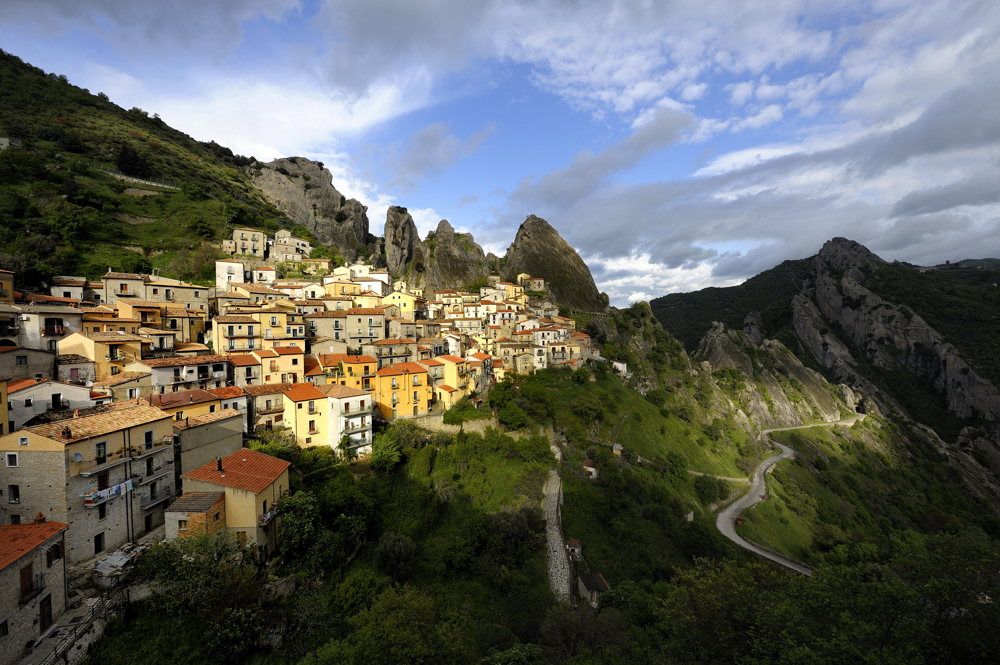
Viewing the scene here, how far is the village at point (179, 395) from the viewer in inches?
574

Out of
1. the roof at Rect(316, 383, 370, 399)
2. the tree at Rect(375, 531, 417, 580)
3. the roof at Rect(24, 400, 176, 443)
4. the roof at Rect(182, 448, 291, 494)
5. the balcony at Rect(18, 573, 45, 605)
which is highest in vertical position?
the roof at Rect(24, 400, 176, 443)

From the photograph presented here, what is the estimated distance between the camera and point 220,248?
56750 millimetres

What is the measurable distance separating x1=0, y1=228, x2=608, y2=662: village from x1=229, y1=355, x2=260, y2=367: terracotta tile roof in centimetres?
28

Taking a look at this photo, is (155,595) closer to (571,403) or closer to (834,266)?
(571,403)

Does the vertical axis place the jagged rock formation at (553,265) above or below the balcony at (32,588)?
above

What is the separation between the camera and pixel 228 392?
25.9m

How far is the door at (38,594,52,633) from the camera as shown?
12016 millimetres

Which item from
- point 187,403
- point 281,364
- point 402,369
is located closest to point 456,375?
point 402,369

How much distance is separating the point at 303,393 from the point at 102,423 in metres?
12.3

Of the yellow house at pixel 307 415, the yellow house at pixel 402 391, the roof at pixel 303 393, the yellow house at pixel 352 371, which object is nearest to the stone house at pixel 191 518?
the yellow house at pixel 307 415

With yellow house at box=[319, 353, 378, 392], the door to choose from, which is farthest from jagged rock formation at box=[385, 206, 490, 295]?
the door

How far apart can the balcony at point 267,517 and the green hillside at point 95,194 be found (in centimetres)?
3965

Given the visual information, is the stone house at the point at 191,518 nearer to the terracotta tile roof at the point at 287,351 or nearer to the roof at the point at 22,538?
the roof at the point at 22,538

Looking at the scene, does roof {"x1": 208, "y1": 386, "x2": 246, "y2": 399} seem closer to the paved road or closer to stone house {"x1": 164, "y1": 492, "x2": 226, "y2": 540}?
stone house {"x1": 164, "y1": 492, "x2": 226, "y2": 540}
